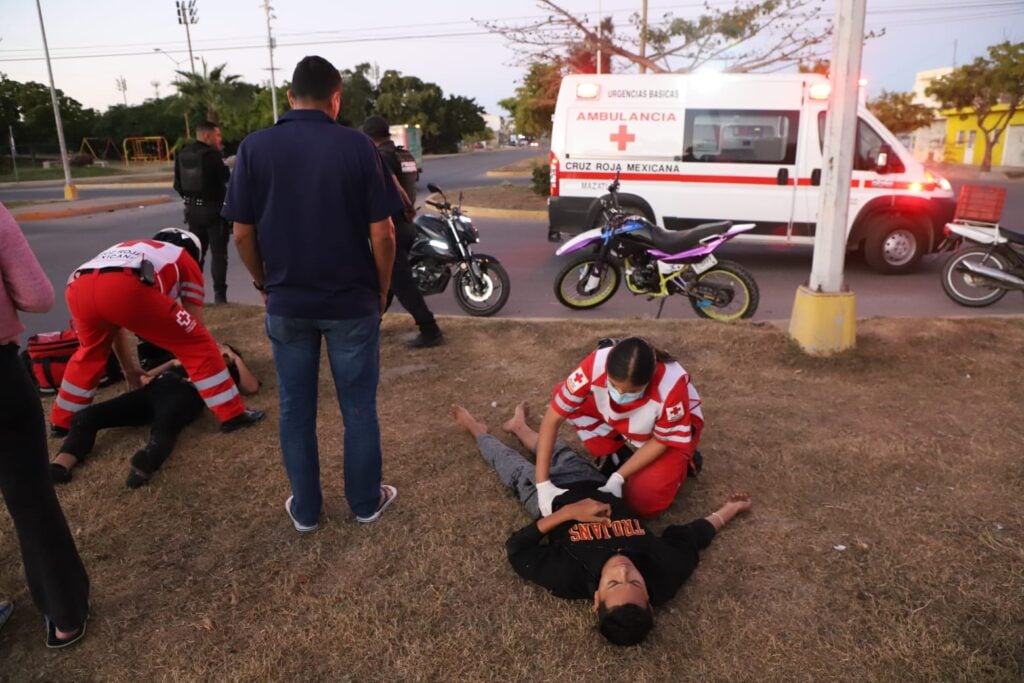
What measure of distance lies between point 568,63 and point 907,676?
17904 mm

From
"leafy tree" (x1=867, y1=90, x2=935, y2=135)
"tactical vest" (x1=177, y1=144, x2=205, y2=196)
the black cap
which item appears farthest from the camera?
"leafy tree" (x1=867, y1=90, x2=935, y2=135)

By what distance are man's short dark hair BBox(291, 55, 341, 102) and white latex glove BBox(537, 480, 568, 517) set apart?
182 centimetres

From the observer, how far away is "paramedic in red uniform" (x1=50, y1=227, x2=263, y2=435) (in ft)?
12.3

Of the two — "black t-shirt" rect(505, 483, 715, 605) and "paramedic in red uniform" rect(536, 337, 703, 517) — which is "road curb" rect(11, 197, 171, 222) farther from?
"black t-shirt" rect(505, 483, 715, 605)

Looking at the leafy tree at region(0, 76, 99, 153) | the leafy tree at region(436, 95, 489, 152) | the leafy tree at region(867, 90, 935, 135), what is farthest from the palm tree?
the leafy tree at region(867, 90, 935, 135)

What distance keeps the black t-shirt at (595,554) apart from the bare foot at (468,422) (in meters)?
1.25

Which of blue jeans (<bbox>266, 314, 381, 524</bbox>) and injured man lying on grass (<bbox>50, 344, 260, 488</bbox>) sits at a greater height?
blue jeans (<bbox>266, 314, 381, 524</bbox>)

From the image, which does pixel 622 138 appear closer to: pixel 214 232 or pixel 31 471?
pixel 214 232

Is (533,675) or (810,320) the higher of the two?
(810,320)

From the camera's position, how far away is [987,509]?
341 centimetres

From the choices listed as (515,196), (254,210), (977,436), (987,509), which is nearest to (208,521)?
(254,210)

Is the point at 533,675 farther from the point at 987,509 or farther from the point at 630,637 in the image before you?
the point at 987,509

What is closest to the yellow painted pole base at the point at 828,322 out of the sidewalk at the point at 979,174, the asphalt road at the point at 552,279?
the asphalt road at the point at 552,279

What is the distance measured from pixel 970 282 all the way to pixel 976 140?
150 ft
